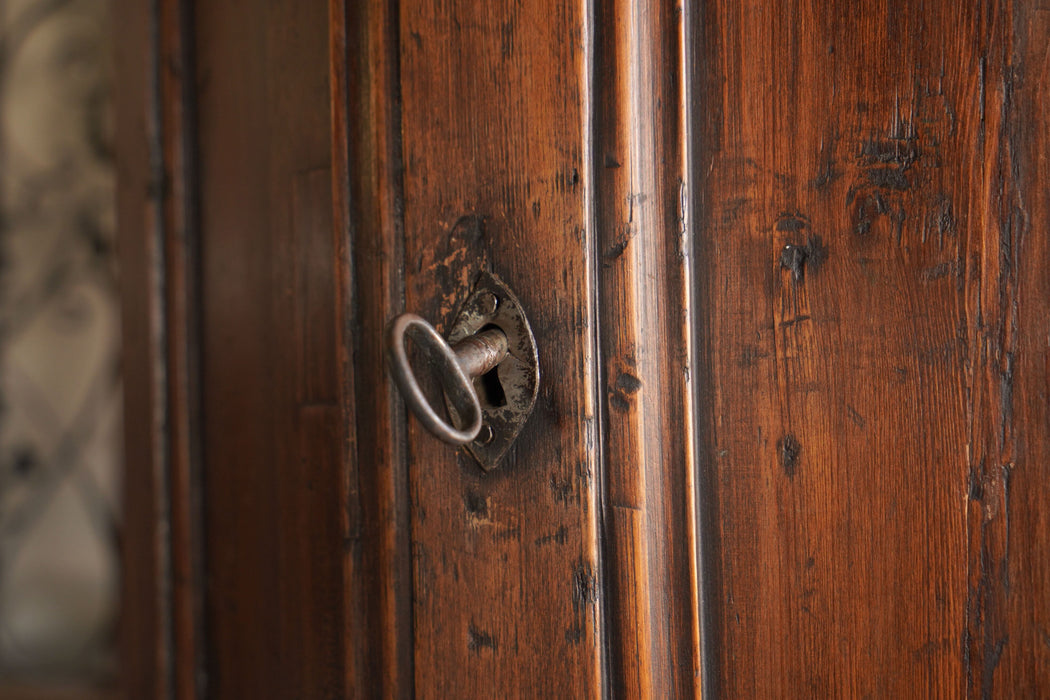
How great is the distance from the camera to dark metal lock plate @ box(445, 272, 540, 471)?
295mm

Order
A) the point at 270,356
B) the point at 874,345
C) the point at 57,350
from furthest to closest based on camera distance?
the point at 57,350 → the point at 270,356 → the point at 874,345

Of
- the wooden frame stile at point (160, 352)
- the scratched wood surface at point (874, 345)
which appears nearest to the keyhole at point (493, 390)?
the scratched wood surface at point (874, 345)

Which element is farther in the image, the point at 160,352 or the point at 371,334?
the point at 160,352

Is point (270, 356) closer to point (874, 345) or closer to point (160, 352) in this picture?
point (160, 352)

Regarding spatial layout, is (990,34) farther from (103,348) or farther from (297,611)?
(103,348)

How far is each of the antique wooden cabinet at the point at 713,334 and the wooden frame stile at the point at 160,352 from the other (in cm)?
21

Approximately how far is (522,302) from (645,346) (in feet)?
0.23

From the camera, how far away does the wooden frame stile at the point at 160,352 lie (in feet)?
1.57

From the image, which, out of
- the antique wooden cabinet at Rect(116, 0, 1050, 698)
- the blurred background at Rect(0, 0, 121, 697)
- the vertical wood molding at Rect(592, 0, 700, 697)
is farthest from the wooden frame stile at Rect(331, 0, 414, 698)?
the blurred background at Rect(0, 0, 121, 697)

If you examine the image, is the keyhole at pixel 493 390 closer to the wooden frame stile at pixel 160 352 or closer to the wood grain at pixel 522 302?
the wood grain at pixel 522 302

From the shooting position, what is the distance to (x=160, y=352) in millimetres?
486

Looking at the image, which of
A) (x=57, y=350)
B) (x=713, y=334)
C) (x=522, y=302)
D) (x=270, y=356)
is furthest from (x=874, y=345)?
(x=57, y=350)

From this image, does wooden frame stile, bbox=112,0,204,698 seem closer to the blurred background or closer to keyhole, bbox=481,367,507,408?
the blurred background

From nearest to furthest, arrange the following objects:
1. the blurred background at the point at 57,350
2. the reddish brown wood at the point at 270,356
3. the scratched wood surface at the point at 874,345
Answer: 1. the scratched wood surface at the point at 874,345
2. the reddish brown wood at the point at 270,356
3. the blurred background at the point at 57,350
